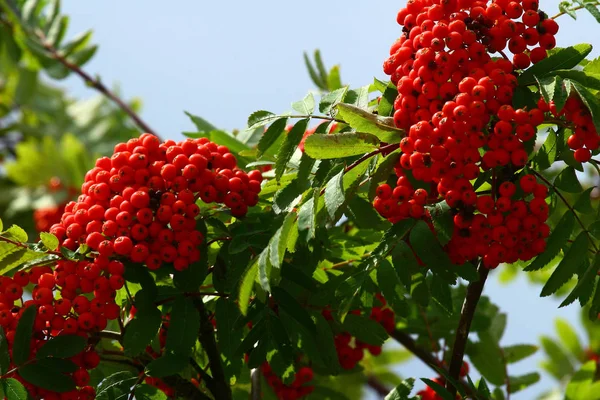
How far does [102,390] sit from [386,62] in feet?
4.15

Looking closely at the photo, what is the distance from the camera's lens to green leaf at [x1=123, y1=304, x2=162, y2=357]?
2.62m

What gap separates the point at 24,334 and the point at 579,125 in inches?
63.9

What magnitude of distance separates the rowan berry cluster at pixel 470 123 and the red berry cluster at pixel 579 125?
0.08 m

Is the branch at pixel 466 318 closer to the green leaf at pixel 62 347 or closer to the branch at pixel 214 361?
the branch at pixel 214 361

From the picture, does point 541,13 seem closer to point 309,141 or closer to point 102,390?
point 309,141

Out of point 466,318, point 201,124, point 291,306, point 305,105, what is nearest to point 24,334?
point 291,306

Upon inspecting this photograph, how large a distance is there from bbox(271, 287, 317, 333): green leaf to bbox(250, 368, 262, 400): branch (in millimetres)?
572

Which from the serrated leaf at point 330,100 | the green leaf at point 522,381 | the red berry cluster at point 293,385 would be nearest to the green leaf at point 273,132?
the serrated leaf at point 330,100

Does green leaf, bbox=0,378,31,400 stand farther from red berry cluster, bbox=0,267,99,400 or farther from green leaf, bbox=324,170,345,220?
green leaf, bbox=324,170,345,220

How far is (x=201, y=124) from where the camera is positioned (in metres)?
3.73

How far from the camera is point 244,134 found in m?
3.66

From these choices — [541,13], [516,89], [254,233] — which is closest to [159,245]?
[254,233]

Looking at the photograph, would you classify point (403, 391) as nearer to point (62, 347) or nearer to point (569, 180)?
point (569, 180)

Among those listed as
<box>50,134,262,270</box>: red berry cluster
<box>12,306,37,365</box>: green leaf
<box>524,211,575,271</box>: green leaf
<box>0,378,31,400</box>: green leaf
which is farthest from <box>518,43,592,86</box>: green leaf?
<box>0,378,31,400</box>: green leaf
